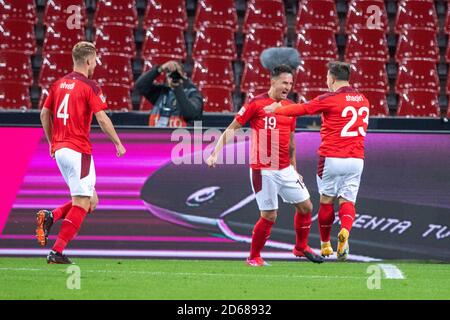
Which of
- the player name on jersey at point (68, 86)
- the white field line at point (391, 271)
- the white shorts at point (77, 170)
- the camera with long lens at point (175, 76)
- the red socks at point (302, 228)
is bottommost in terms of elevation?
the white field line at point (391, 271)

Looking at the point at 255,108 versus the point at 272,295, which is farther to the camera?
the point at 255,108

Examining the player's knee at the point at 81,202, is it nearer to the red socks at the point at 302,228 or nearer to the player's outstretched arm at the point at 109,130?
the player's outstretched arm at the point at 109,130

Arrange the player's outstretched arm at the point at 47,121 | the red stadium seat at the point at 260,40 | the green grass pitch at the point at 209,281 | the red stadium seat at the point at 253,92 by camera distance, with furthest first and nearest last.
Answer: the red stadium seat at the point at 260,40 → the red stadium seat at the point at 253,92 → the player's outstretched arm at the point at 47,121 → the green grass pitch at the point at 209,281

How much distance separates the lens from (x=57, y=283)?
748 cm

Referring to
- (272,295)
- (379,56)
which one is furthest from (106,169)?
(379,56)

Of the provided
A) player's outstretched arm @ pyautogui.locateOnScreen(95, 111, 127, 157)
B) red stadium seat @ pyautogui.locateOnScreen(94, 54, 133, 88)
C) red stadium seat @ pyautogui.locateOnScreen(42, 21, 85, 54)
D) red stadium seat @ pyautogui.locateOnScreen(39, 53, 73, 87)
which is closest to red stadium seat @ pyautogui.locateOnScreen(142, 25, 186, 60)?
red stadium seat @ pyautogui.locateOnScreen(94, 54, 133, 88)

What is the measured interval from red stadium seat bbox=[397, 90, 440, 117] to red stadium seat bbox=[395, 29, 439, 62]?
0.82m

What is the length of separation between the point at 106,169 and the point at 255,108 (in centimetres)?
199

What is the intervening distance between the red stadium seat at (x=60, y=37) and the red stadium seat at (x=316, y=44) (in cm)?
332

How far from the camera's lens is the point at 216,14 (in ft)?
51.1

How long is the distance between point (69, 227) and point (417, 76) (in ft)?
25.1

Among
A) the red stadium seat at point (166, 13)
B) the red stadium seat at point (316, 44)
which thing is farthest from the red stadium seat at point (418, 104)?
the red stadium seat at point (166, 13)

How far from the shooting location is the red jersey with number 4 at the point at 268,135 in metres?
9.77
